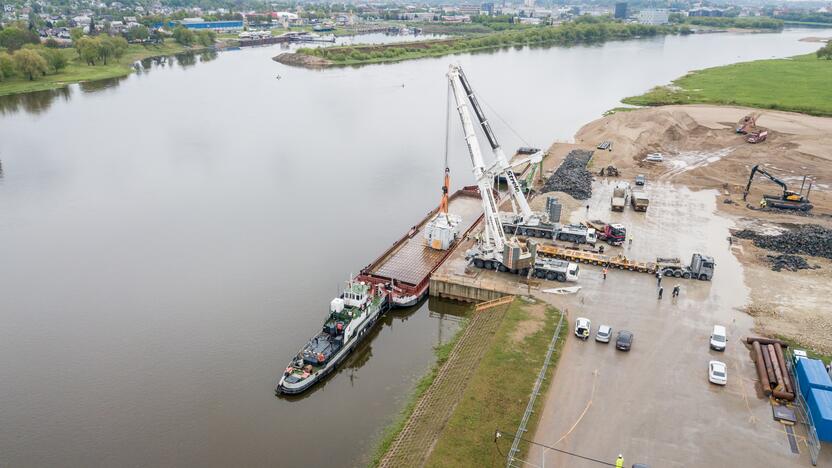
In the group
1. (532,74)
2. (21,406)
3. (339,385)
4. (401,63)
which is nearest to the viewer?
(21,406)

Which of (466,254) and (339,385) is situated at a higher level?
(466,254)

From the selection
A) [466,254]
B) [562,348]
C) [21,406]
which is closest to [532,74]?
[466,254]

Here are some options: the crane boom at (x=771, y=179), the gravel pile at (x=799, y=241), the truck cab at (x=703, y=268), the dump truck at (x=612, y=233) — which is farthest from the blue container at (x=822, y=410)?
the crane boom at (x=771, y=179)

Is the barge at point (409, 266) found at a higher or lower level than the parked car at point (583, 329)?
lower

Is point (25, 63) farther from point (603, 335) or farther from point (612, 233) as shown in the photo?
point (603, 335)

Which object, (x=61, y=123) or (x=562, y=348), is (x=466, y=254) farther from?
(x=61, y=123)

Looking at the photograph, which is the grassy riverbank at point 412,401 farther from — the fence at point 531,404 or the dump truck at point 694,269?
the dump truck at point 694,269
